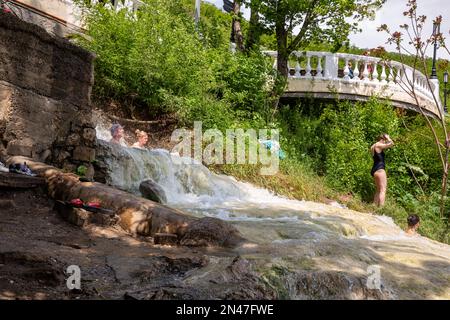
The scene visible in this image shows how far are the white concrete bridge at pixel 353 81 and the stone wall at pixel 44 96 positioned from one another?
10.6m

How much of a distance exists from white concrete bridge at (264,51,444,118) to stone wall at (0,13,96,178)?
10630 millimetres

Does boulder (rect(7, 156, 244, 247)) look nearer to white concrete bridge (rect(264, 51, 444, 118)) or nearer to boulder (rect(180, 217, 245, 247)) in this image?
boulder (rect(180, 217, 245, 247))

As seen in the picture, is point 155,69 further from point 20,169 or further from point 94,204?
point 94,204

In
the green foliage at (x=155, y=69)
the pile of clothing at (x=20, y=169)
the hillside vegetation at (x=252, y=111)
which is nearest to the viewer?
the pile of clothing at (x=20, y=169)

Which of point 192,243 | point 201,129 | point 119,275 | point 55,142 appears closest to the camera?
point 119,275

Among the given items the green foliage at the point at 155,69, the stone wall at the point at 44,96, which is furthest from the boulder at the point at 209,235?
the green foliage at the point at 155,69

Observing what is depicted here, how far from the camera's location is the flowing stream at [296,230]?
158 inches

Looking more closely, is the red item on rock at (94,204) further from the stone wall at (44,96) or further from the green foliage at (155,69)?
the green foliage at (155,69)

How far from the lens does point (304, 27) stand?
586 inches

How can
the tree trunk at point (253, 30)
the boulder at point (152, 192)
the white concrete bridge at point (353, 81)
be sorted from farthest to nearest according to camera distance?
the white concrete bridge at point (353, 81) → the tree trunk at point (253, 30) → the boulder at point (152, 192)

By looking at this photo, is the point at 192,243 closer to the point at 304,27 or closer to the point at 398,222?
the point at 398,222

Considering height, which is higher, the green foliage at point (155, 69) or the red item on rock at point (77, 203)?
the green foliage at point (155, 69)
